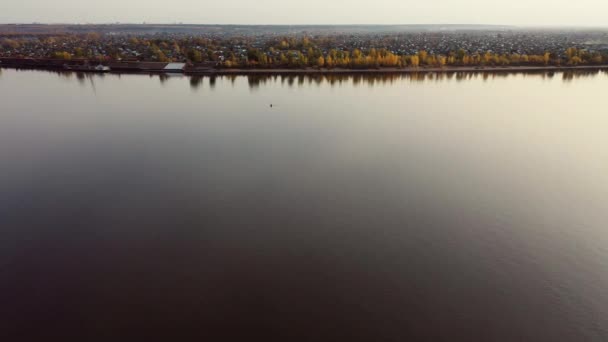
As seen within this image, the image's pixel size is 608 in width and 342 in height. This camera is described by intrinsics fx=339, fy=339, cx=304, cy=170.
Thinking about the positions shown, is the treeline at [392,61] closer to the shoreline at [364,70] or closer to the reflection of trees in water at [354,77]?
the shoreline at [364,70]

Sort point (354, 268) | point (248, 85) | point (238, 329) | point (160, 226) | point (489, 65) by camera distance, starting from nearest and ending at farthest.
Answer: point (238, 329) < point (354, 268) < point (160, 226) < point (248, 85) < point (489, 65)

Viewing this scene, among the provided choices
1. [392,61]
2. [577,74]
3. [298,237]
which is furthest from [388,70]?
[298,237]

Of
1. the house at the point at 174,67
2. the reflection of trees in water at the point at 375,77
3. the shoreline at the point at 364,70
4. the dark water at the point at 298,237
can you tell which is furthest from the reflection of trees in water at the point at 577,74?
the house at the point at 174,67

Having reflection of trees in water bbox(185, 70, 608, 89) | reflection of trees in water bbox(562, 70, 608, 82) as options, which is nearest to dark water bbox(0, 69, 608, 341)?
reflection of trees in water bbox(185, 70, 608, 89)

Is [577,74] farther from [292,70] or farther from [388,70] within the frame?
[292,70]

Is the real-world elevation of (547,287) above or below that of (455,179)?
below

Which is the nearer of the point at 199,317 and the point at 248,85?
the point at 199,317

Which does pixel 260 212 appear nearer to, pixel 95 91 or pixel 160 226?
pixel 160 226

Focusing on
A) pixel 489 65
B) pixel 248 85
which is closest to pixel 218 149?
pixel 248 85

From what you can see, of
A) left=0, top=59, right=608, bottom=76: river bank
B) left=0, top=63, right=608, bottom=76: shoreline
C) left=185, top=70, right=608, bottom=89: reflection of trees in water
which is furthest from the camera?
left=0, top=59, right=608, bottom=76: river bank

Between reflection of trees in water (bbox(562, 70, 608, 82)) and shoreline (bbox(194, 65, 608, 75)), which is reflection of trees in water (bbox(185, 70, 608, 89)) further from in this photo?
shoreline (bbox(194, 65, 608, 75))
